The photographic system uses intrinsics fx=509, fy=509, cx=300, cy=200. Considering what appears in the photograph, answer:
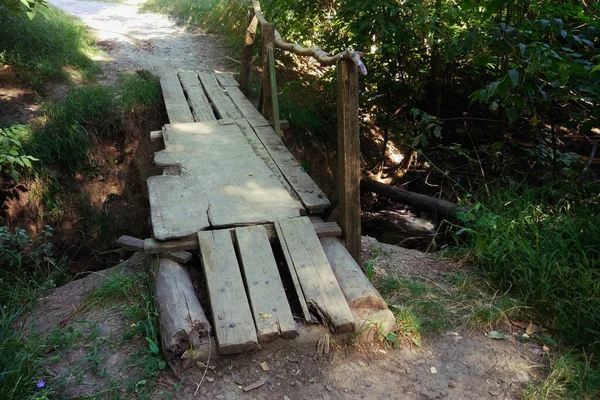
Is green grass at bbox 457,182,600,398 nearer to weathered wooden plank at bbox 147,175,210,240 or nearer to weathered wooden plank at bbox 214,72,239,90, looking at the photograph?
weathered wooden plank at bbox 147,175,210,240

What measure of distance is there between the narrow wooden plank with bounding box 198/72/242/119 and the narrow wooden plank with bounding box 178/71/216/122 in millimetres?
79

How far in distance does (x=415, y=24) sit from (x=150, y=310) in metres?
4.27

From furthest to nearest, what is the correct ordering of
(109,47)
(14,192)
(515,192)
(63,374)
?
(109,47)
(14,192)
(515,192)
(63,374)

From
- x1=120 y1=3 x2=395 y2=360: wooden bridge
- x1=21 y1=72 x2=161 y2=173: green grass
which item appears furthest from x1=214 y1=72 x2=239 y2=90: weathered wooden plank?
x1=120 y1=3 x2=395 y2=360: wooden bridge

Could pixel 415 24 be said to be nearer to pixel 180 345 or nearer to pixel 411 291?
pixel 411 291

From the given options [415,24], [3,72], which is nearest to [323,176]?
[415,24]

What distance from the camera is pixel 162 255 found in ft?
11.2

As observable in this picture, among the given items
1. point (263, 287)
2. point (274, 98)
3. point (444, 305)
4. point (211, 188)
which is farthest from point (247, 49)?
point (444, 305)

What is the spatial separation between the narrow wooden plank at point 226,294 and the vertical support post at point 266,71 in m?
2.87

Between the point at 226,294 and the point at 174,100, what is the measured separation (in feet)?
12.6

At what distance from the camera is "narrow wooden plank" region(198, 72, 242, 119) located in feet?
19.7

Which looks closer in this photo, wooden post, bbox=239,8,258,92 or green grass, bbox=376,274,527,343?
green grass, bbox=376,274,527,343

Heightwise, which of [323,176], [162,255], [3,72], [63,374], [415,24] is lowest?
[323,176]

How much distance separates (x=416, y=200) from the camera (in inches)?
247
